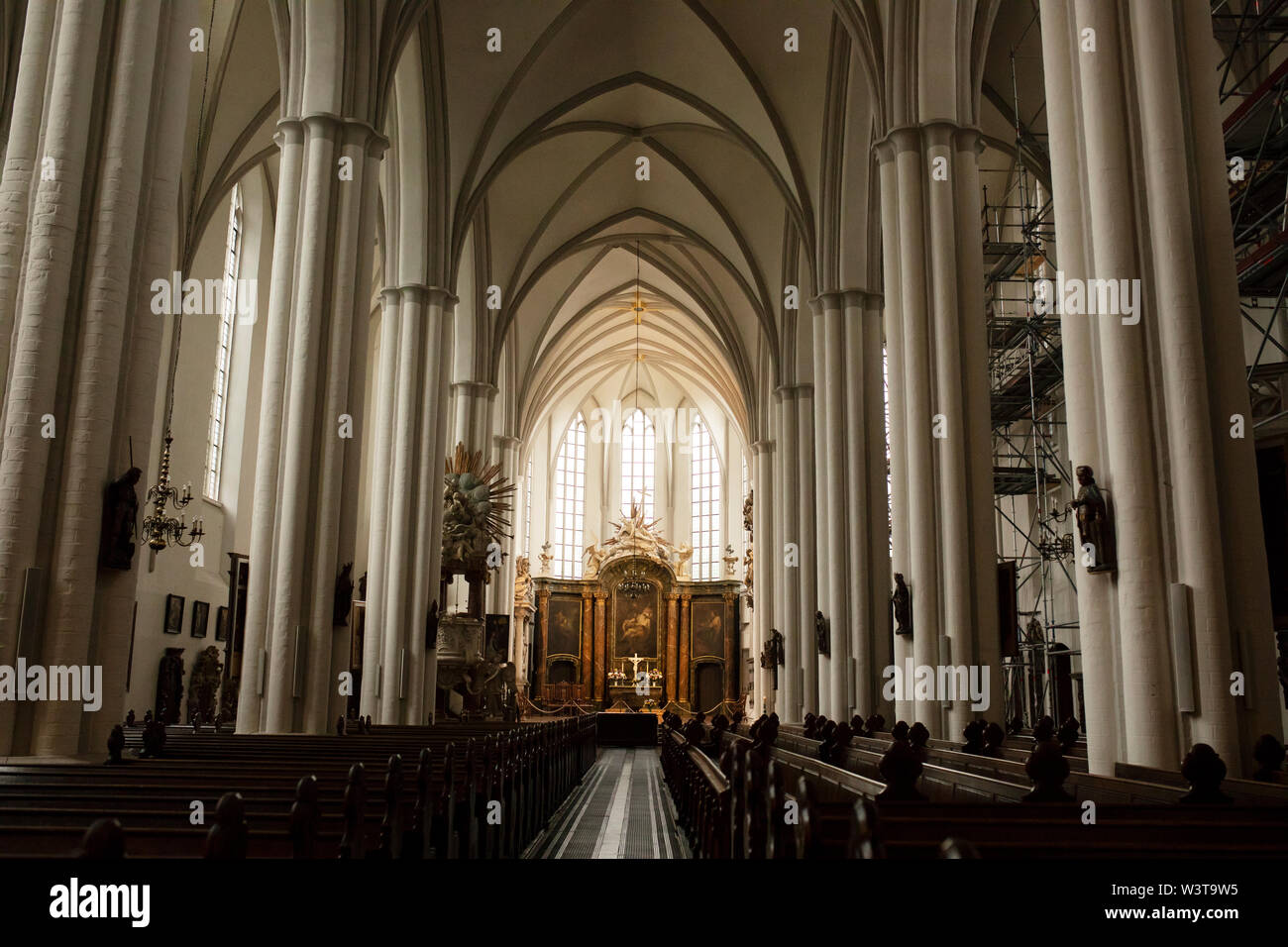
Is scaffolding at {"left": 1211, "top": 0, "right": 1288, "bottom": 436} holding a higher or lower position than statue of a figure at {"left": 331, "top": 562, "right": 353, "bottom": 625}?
higher

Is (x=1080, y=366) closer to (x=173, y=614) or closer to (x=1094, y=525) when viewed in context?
(x=1094, y=525)

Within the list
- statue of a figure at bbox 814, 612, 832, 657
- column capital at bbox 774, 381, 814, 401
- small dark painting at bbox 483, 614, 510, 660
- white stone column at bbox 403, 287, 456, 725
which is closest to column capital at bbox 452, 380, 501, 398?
small dark painting at bbox 483, 614, 510, 660

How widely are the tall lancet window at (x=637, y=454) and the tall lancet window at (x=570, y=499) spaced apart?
1.45m

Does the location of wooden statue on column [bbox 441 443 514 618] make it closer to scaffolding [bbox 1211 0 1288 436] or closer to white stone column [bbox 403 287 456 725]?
white stone column [bbox 403 287 456 725]

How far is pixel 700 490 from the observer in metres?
36.5

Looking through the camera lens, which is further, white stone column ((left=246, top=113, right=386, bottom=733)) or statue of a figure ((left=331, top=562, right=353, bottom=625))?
statue of a figure ((left=331, top=562, right=353, bottom=625))

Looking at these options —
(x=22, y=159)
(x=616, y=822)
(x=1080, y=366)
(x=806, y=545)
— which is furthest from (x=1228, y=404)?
(x=806, y=545)

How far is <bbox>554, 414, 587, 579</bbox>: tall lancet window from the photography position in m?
36.2

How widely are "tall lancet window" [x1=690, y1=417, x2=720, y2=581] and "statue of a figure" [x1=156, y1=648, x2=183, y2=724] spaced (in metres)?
22.2

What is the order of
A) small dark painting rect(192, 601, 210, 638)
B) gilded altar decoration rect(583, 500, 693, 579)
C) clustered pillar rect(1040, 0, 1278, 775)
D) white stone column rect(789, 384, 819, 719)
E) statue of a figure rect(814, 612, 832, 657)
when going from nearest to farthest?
clustered pillar rect(1040, 0, 1278, 775) < statue of a figure rect(814, 612, 832, 657) < small dark painting rect(192, 601, 210, 638) < white stone column rect(789, 384, 819, 719) < gilded altar decoration rect(583, 500, 693, 579)
